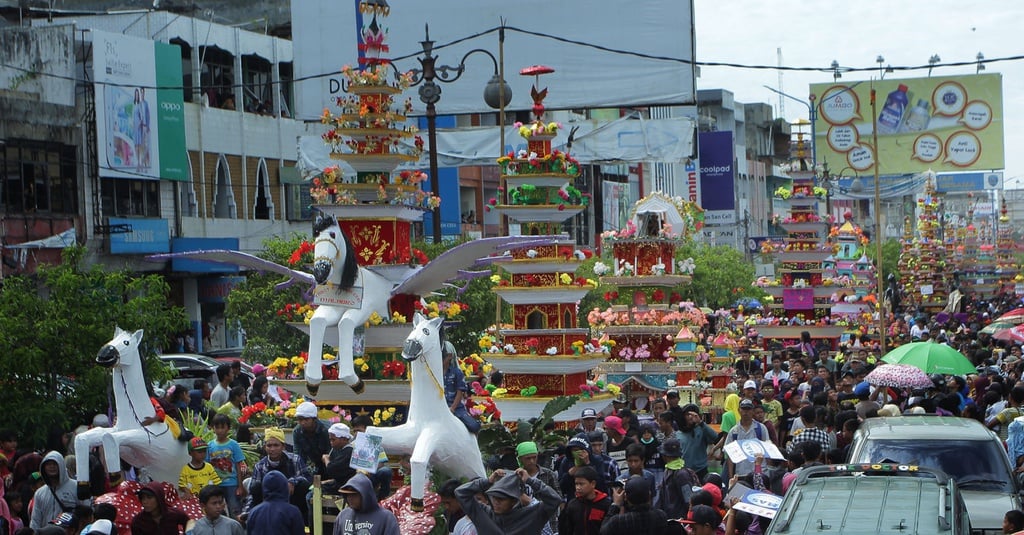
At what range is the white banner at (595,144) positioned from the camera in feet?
111

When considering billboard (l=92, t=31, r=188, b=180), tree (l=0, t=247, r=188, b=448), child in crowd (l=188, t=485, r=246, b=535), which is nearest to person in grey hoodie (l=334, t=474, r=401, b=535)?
child in crowd (l=188, t=485, r=246, b=535)

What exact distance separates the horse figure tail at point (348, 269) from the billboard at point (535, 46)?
15093mm

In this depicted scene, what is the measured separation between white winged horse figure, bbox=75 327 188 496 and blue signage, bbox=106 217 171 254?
25.9 m

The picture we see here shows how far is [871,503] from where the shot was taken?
10.0 m

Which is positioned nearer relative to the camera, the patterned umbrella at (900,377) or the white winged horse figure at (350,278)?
the white winged horse figure at (350,278)

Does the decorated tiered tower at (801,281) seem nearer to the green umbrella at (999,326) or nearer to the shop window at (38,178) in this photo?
the green umbrella at (999,326)

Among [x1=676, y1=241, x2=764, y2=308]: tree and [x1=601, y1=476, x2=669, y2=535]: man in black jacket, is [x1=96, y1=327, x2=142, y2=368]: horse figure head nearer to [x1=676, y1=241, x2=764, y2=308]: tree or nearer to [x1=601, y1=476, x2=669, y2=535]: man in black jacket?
[x1=601, y1=476, x2=669, y2=535]: man in black jacket

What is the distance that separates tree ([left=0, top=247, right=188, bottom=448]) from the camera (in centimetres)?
1656

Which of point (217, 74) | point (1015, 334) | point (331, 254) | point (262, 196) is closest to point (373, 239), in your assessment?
point (331, 254)

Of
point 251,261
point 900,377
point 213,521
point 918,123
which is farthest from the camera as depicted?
point 918,123

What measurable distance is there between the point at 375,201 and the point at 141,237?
79.7ft

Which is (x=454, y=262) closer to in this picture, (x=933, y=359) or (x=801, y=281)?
(x=933, y=359)

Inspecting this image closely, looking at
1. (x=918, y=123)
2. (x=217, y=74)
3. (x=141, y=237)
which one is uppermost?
(x=217, y=74)

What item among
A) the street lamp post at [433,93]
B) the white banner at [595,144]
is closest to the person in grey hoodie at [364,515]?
the street lamp post at [433,93]
